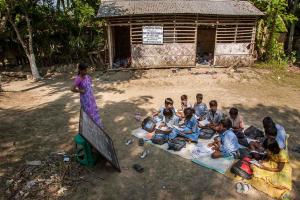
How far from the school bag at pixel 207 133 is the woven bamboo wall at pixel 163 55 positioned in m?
7.32

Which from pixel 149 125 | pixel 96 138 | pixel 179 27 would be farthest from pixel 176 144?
pixel 179 27

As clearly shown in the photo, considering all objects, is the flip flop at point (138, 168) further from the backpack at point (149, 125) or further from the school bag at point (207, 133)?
the school bag at point (207, 133)

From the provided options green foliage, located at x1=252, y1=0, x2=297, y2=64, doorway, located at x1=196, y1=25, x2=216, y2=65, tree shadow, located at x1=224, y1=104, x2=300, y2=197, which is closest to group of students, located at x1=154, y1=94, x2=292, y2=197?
tree shadow, located at x1=224, y1=104, x2=300, y2=197

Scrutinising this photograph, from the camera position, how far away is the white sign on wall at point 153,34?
12711mm

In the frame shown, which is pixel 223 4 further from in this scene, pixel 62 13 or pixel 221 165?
pixel 221 165

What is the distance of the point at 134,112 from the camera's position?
7.98 meters

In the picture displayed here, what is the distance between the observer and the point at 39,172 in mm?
4852

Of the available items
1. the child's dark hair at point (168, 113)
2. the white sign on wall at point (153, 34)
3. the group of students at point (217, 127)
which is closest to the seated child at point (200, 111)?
the group of students at point (217, 127)

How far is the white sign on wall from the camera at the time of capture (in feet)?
41.7

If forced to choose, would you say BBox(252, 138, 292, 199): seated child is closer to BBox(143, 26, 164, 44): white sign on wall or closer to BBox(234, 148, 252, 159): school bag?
BBox(234, 148, 252, 159): school bag

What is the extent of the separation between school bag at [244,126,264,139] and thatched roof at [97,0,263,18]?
7.65 meters

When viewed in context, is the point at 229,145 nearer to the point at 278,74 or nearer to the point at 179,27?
the point at 278,74

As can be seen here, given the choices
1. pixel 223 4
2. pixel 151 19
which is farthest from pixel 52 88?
pixel 223 4

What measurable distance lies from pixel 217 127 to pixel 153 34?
25.0 ft
